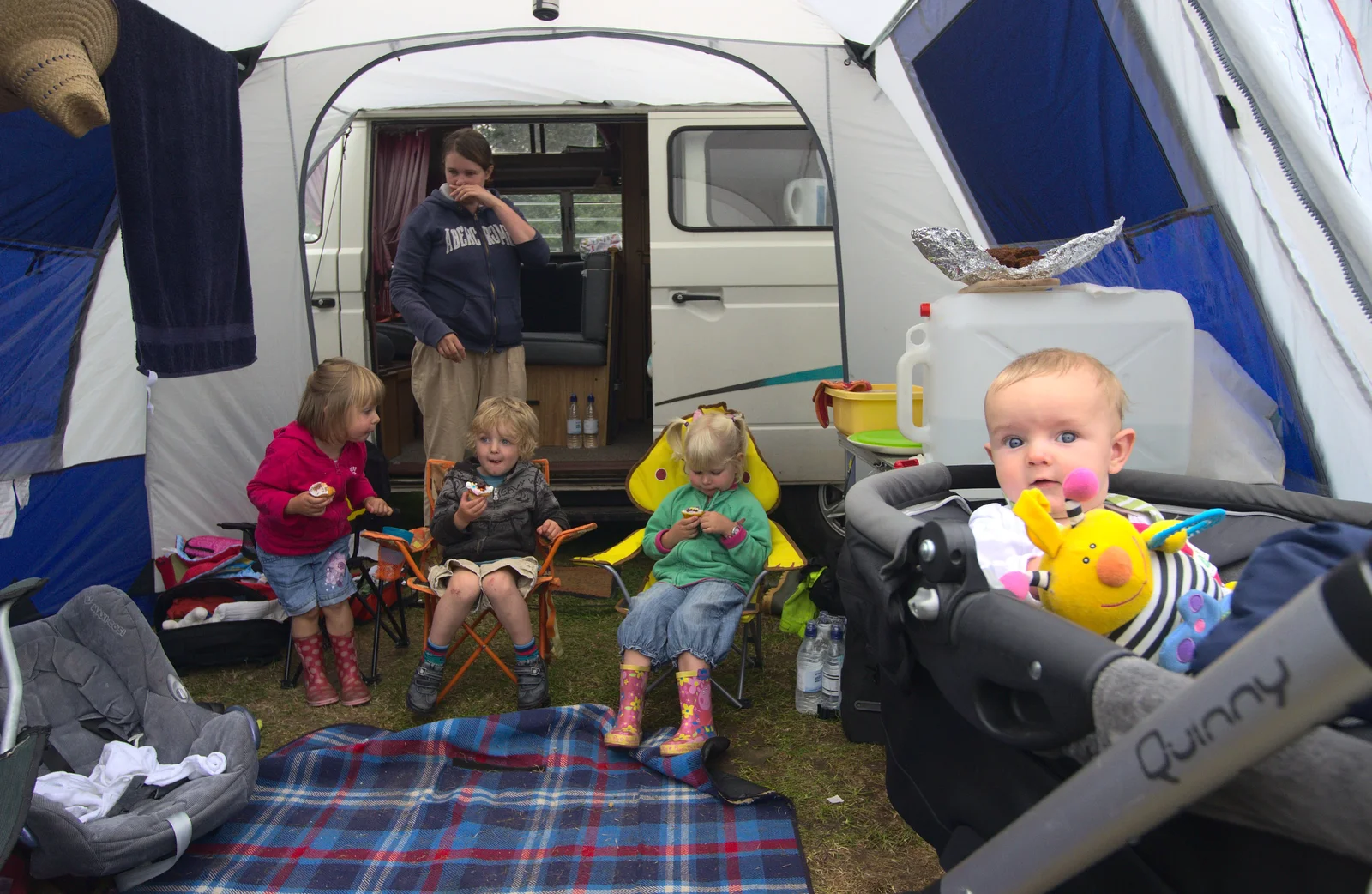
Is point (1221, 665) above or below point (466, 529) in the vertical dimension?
above

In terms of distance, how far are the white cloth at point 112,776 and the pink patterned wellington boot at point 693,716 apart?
123 centimetres

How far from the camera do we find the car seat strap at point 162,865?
220cm

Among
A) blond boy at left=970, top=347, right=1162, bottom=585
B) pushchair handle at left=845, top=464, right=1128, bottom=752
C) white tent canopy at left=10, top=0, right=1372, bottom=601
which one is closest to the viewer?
pushchair handle at left=845, top=464, right=1128, bottom=752

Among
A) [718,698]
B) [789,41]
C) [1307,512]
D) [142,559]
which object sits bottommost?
[718,698]

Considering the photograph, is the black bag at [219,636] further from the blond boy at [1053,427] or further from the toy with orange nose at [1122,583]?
the toy with orange nose at [1122,583]

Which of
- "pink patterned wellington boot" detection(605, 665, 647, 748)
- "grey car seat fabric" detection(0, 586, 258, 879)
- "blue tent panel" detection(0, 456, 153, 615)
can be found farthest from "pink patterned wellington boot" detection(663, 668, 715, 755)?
"blue tent panel" detection(0, 456, 153, 615)

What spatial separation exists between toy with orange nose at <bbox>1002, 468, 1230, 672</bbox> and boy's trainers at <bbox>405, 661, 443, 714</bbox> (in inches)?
94.4

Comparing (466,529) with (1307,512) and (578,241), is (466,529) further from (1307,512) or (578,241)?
(578,241)

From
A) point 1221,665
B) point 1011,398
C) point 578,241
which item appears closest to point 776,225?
point 578,241

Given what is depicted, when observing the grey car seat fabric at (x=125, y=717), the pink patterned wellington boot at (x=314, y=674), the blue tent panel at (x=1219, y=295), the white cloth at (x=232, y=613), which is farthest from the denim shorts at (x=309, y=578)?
the blue tent panel at (x=1219, y=295)

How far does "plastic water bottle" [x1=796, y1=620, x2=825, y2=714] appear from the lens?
322 cm

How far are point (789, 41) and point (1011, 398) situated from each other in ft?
10.3

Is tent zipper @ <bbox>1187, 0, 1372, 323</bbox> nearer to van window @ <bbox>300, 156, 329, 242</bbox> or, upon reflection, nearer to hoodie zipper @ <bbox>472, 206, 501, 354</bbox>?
hoodie zipper @ <bbox>472, 206, 501, 354</bbox>

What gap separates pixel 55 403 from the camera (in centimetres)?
350
